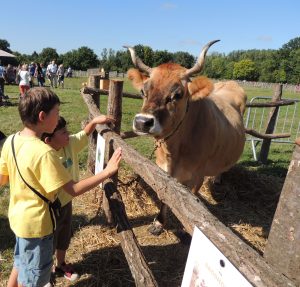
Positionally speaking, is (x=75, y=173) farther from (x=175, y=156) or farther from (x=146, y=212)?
(x=146, y=212)

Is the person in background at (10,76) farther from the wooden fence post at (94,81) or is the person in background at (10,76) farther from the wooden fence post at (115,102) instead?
the wooden fence post at (115,102)

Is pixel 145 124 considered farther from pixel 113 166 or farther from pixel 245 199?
pixel 245 199

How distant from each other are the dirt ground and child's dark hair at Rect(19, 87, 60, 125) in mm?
1878

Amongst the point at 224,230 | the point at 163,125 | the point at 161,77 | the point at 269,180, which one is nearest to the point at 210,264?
the point at 224,230

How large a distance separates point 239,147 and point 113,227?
2.61m

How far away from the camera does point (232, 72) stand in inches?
3720

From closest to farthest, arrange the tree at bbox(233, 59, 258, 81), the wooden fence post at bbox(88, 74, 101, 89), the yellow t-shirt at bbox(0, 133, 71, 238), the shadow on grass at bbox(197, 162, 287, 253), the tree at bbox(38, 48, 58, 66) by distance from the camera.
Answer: the yellow t-shirt at bbox(0, 133, 71, 238) < the shadow on grass at bbox(197, 162, 287, 253) < the wooden fence post at bbox(88, 74, 101, 89) < the tree at bbox(38, 48, 58, 66) < the tree at bbox(233, 59, 258, 81)

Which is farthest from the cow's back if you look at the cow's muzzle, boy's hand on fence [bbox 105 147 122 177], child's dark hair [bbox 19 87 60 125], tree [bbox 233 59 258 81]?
tree [bbox 233 59 258 81]

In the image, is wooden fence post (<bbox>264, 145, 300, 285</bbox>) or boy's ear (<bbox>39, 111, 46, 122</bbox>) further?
boy's ear (<bbox>39, 111, 46, 122</bbox>)

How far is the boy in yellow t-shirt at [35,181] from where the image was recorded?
7.54ft

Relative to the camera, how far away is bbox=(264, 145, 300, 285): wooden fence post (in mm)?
1449

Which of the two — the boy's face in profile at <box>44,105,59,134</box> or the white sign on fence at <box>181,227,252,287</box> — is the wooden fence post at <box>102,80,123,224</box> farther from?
the white sign on fence at <box>181,227,252,287</box>

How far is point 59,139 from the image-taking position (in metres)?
3.09

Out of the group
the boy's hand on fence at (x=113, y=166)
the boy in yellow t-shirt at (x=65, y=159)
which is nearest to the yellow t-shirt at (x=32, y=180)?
the boy's hand on fence at (x=113, y=166)
